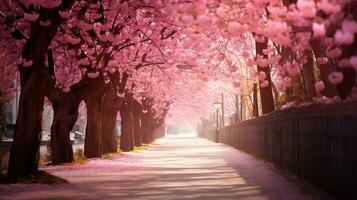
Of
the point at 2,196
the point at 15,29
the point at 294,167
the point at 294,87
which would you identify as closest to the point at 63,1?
the point at 15,29

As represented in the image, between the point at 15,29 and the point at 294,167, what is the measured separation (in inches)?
351

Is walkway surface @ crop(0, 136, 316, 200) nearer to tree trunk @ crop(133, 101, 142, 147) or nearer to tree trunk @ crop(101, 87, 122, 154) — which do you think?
tree trunk @ crop(101, 87, 122, 154)

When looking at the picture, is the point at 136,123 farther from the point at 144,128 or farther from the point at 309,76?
the point at 309,76

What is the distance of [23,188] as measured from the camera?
12906 millimetres

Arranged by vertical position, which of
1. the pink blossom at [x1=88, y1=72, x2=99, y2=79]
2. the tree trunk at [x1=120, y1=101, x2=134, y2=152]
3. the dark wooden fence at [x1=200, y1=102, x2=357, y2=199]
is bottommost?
the dark wooden fence at [x1=200, y1=102, x2=357, y2=199]

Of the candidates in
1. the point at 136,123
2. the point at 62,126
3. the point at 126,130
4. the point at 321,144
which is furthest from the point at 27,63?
the point at 136,123

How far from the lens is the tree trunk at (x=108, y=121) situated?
101 ft

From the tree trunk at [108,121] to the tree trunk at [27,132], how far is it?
15.5 metres

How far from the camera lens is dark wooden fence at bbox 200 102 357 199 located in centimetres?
961

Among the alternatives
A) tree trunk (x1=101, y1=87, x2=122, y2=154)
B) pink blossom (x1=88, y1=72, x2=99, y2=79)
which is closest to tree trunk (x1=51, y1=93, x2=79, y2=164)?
pink blossom (x1=88, y1=72, x2=99, y2=79)

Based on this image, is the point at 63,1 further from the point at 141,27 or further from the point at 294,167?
the point at 294,167

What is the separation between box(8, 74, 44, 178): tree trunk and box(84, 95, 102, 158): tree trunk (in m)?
11.1

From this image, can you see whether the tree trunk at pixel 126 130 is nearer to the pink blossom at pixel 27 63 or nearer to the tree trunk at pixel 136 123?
the tree trunk at pixel 136 123

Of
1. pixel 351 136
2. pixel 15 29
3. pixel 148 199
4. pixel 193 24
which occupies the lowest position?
pixel 148 199
